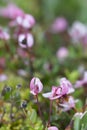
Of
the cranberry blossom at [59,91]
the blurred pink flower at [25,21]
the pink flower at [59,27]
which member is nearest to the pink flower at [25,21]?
the blurred pink flower at [25,21]

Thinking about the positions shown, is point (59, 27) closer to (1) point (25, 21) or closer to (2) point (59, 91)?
(1) point (25, 21)

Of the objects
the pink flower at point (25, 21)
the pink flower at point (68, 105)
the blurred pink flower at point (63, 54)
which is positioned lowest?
the pink flower at point (68, 105)

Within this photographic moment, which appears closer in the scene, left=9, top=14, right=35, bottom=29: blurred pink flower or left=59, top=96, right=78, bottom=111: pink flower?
left=59, top=96, right=78, bottom=111: pink flower

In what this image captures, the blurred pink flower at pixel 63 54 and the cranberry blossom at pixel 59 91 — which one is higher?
the blurred pink flower at pixel 63 54

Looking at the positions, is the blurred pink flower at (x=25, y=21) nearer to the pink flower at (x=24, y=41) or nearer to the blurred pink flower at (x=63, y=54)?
the pink flower at (x=24, y=41)

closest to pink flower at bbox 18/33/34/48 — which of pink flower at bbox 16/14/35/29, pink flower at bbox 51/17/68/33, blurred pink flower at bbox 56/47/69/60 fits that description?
pink flower at bbox 16/14/35/29

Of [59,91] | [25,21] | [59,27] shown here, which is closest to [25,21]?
[25,21]

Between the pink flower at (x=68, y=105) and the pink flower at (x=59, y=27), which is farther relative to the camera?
the pink flower at (x=59, y=27)

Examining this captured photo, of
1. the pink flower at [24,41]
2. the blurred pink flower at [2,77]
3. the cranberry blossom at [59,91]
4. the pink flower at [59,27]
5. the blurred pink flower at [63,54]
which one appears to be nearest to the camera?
the cranberry blossom at [59,91]

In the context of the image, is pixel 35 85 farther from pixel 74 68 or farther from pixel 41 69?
pixel 74 68

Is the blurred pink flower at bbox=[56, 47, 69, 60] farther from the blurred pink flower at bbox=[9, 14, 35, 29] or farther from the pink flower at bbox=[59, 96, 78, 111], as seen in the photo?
the pink flower at bbox=[59, 96, 78, 111]

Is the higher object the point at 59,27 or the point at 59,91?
the point at 59,27
